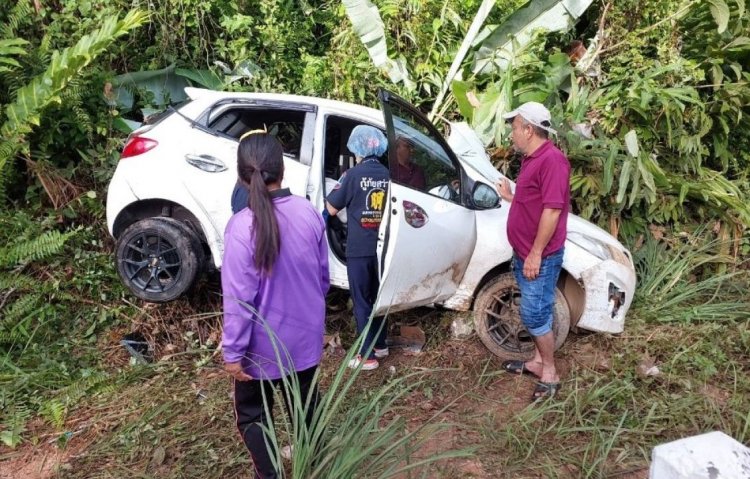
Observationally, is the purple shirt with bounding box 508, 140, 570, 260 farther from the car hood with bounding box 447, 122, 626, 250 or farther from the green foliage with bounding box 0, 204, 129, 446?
the green foliage with bounding box 0, 204, 129, 446

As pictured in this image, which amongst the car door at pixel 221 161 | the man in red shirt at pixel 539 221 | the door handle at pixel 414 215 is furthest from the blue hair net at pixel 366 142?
the man in red shirt at pixel 539 221

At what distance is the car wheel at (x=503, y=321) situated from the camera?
175 inches

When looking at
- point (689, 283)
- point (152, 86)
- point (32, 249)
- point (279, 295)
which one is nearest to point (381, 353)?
point (279, 295)

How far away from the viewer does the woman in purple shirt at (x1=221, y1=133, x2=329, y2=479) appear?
2.42 metres

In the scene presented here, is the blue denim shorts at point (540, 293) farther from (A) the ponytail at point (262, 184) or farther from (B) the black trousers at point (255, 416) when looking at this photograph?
(A) the ponytail at point (262, 184)

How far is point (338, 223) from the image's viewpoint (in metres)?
4.46

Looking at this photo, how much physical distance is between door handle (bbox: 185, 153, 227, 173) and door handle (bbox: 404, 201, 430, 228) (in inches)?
54.0

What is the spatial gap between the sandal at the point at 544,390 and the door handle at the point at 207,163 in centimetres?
260

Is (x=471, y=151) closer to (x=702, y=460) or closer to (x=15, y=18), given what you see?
(x=702, y=460)

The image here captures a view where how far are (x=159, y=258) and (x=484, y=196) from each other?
2.31 m

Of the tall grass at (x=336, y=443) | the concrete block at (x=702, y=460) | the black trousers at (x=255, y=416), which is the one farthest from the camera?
the black trousers at (x=255, y=416)

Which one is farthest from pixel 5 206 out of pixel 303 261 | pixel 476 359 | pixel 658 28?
pixel 658 28

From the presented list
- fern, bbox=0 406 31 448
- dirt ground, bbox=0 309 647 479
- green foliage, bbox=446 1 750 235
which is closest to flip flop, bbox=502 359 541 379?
dirt ground, bbox=0 309 647 479

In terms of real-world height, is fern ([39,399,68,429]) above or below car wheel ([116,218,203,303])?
below
